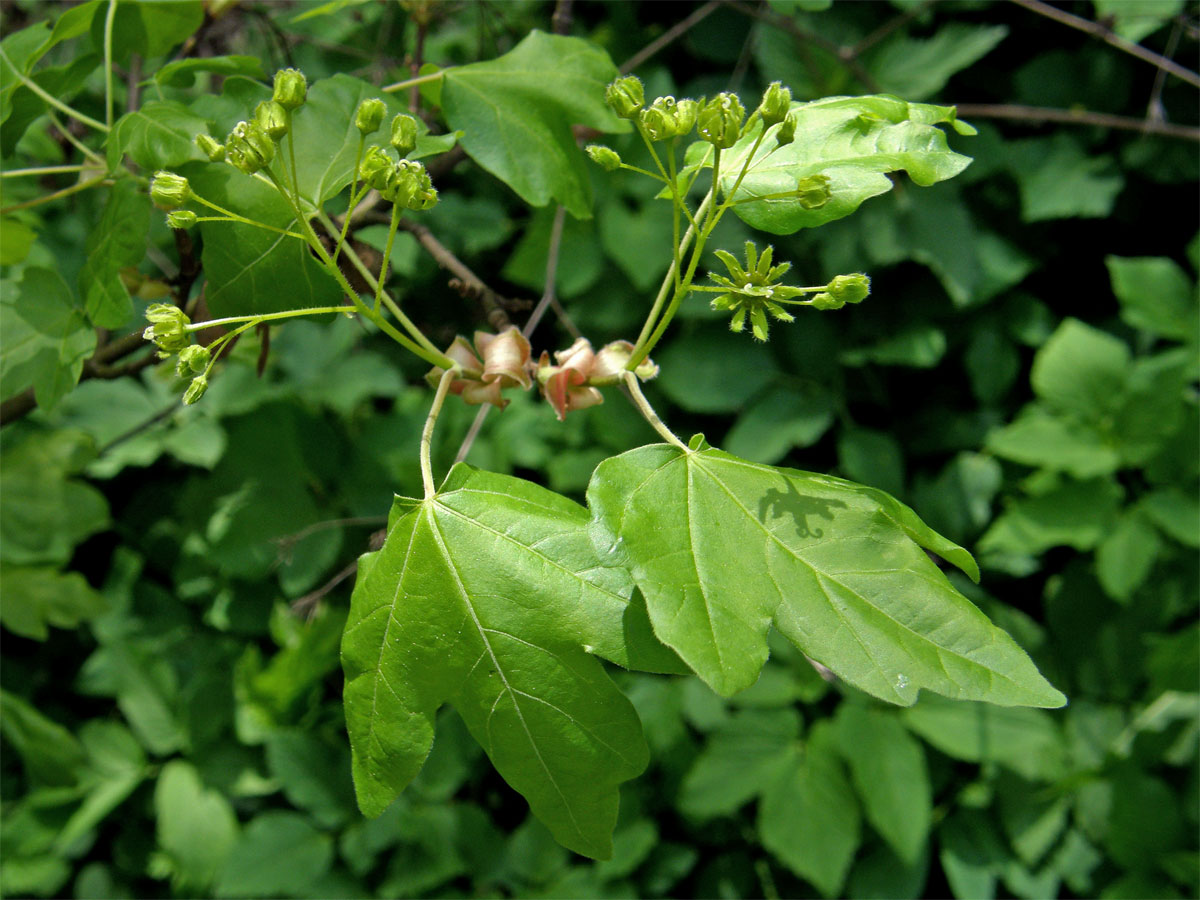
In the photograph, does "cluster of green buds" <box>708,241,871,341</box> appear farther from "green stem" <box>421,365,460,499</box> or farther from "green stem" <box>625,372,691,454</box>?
"green stem" <box>421,365,460,499</box>

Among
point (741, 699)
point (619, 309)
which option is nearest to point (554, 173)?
point (619, 309)

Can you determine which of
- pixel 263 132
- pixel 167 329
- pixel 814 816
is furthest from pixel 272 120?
pixel 814 816

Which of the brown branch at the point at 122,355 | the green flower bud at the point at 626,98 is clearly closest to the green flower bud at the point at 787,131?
the green flower bud at the point at 626,98

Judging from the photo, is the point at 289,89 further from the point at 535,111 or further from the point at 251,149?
the point at 535,111

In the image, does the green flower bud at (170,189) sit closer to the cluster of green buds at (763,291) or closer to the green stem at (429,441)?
the green stem at (429,441)

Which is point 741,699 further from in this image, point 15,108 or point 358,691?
point 15,108

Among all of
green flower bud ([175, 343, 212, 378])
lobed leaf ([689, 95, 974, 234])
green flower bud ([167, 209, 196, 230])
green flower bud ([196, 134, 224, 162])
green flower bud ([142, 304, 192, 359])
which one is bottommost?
green flower bud ([175, 343, 212, 378])

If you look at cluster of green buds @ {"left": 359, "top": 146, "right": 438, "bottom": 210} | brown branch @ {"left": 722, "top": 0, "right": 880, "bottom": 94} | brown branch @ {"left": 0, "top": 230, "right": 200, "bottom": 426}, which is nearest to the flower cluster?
cluster of green buds @ {"left": 359, "top": 146, "right": 438, "bottom": 210}
